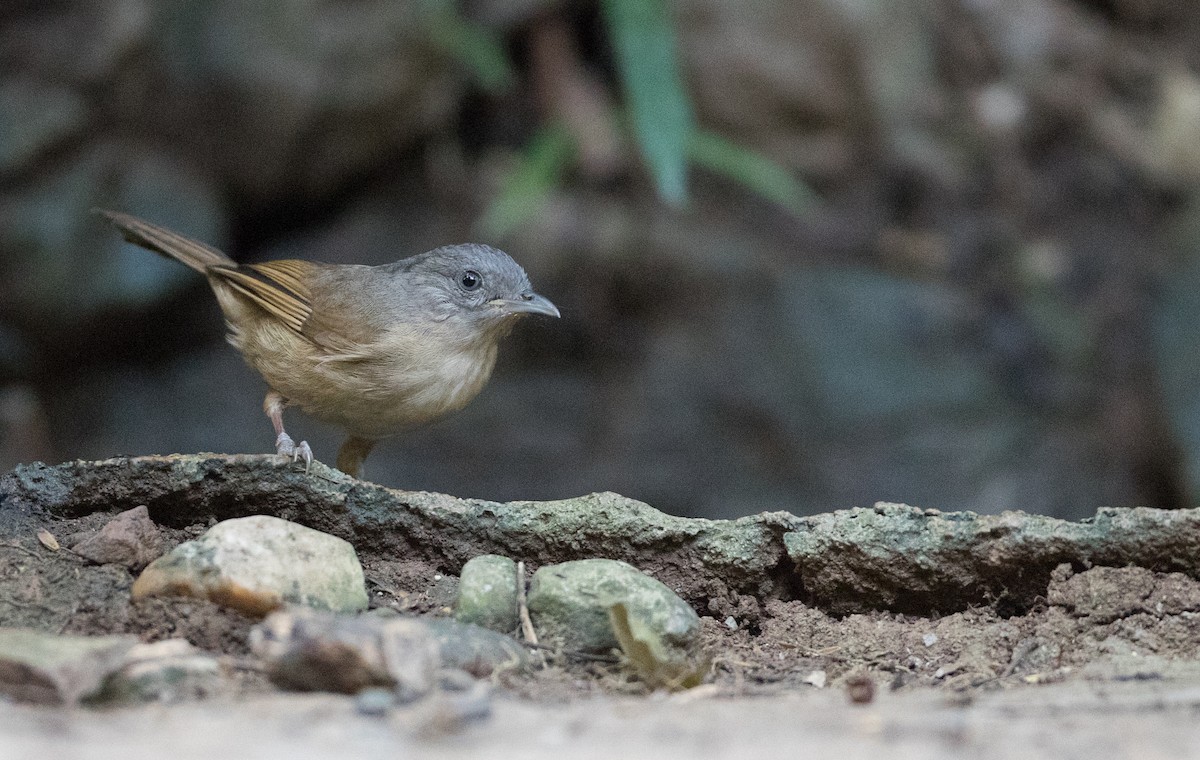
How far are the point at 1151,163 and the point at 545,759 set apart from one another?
9.14m

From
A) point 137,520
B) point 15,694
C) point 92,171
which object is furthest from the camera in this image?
point 92,171

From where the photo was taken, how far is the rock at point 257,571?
306cm

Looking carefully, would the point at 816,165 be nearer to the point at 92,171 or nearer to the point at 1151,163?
the point at 1151,163

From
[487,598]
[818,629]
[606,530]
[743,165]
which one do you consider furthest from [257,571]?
[743,165]

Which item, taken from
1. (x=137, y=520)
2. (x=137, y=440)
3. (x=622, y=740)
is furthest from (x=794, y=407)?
(x=622, y=740)

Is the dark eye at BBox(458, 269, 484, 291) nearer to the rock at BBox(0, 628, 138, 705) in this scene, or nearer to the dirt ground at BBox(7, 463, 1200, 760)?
the dirt ground at BBox(7, 463, 1200, 760)

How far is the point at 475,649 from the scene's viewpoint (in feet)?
9.49

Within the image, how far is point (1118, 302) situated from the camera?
9.36 metres

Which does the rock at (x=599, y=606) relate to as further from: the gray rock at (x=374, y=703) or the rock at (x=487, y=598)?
the gray rock at (x=374, y=703)

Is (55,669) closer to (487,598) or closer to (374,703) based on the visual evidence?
(374,703)

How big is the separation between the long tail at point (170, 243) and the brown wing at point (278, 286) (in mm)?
140

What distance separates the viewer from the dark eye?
5109 millimetres

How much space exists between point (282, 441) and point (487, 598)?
1.50 m

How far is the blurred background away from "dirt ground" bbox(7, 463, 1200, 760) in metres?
4.17
